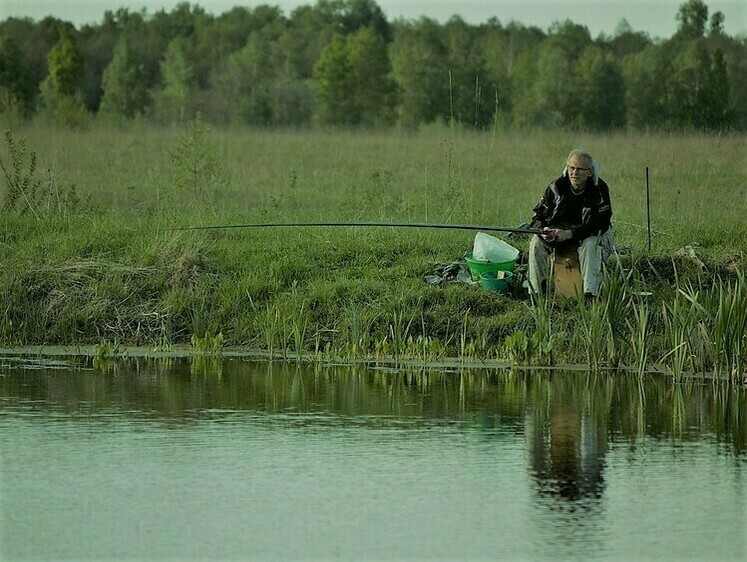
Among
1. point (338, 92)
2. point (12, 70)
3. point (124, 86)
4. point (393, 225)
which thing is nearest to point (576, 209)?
point (393, 225)

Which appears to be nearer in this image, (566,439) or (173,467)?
(173,467)

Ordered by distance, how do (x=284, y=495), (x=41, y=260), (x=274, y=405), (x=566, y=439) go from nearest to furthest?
(x=284, y=495) → (x=566, y=439) → (x=274, y=405) → (x=41, y=260)

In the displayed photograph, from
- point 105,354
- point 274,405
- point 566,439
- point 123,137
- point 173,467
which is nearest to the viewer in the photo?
point 173,467

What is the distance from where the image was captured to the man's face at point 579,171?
11.5 meters

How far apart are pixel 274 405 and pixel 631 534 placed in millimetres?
3595

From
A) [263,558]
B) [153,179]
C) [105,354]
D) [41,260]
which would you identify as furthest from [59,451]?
[153,179]

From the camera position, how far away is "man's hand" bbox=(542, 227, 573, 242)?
460 inches

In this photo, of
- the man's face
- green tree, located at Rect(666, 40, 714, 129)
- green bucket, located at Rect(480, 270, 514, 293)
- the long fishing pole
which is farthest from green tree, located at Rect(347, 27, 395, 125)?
the man's face

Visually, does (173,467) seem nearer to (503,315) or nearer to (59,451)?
(59,451)

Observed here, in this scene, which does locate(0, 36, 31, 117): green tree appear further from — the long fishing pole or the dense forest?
the long fishing pole

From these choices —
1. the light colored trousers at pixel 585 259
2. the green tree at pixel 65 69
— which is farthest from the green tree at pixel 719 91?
the light colored trousers at pixel 585 259

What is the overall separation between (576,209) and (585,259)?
0.43 m

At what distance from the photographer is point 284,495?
6922 mm

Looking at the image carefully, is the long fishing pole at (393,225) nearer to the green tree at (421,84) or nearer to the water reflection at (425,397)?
the water reflection at (425,397)
